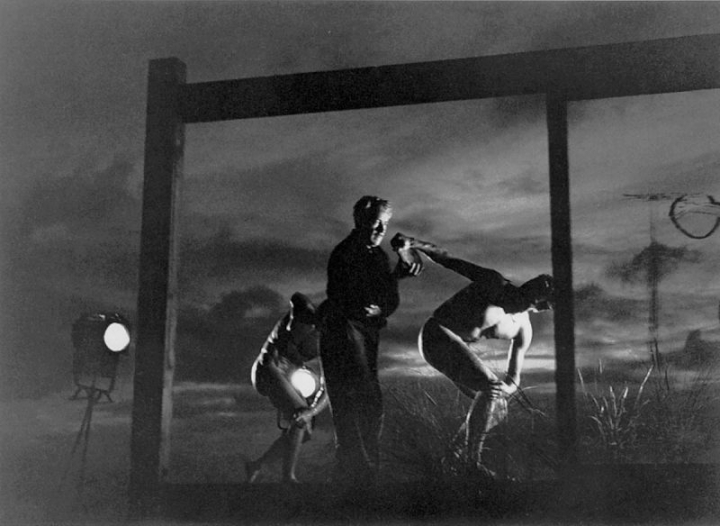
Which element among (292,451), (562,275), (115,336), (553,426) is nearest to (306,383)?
(292,451)

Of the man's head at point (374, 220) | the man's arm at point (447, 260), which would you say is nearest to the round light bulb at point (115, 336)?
the man's head at point (374, 220)

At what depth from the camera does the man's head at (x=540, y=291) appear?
3.45 metres

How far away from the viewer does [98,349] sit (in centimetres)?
384

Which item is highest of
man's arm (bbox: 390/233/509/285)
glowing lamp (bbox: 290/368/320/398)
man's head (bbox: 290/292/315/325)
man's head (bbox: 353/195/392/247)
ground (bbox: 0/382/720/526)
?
man's head (bbox: 353/195/392/247)

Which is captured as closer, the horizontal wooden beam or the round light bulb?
the horizontal wooden beam

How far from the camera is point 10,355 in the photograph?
3922mm

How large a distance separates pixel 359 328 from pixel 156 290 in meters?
0.89

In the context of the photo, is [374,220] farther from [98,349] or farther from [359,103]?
[98,349]

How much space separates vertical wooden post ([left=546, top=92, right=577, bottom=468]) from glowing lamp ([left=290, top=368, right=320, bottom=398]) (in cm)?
97

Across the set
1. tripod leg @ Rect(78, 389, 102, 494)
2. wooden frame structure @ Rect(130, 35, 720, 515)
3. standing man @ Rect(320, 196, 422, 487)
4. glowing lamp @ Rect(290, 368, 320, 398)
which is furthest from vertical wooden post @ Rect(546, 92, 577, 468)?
tripod leg @ Rect(78, 389, 102, 494)

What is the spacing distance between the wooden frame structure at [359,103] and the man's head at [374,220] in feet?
1.43

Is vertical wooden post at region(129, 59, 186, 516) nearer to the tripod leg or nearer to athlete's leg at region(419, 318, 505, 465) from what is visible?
the tripod leg

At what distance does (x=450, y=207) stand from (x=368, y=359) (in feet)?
2.32

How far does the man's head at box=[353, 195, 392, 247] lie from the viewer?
3631mm
